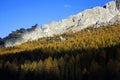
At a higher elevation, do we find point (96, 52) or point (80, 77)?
point (96, 52)

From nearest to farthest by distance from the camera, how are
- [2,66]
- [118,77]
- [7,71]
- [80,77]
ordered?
[118,77]
[80,77]
[7,71]
[2,66]

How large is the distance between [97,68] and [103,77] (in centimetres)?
986

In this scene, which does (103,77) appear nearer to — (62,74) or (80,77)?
(80,77)

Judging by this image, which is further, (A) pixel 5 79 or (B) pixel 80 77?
(A) pixel 5 79

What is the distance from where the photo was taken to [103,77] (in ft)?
430

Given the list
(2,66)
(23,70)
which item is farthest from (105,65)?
(2,66)

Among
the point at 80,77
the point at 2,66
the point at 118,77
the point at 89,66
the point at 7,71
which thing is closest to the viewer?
the point at 118,77

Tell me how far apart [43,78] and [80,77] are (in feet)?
55.1

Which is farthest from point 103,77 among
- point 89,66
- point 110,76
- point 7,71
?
point 7,71

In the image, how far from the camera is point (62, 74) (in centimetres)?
14538

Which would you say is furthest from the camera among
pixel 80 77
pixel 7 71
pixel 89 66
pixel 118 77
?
pixel 7 71

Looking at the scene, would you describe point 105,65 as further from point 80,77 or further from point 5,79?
point 5,79

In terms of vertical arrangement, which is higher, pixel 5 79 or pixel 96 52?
pixel 96 52

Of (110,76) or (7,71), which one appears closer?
(110,76)
